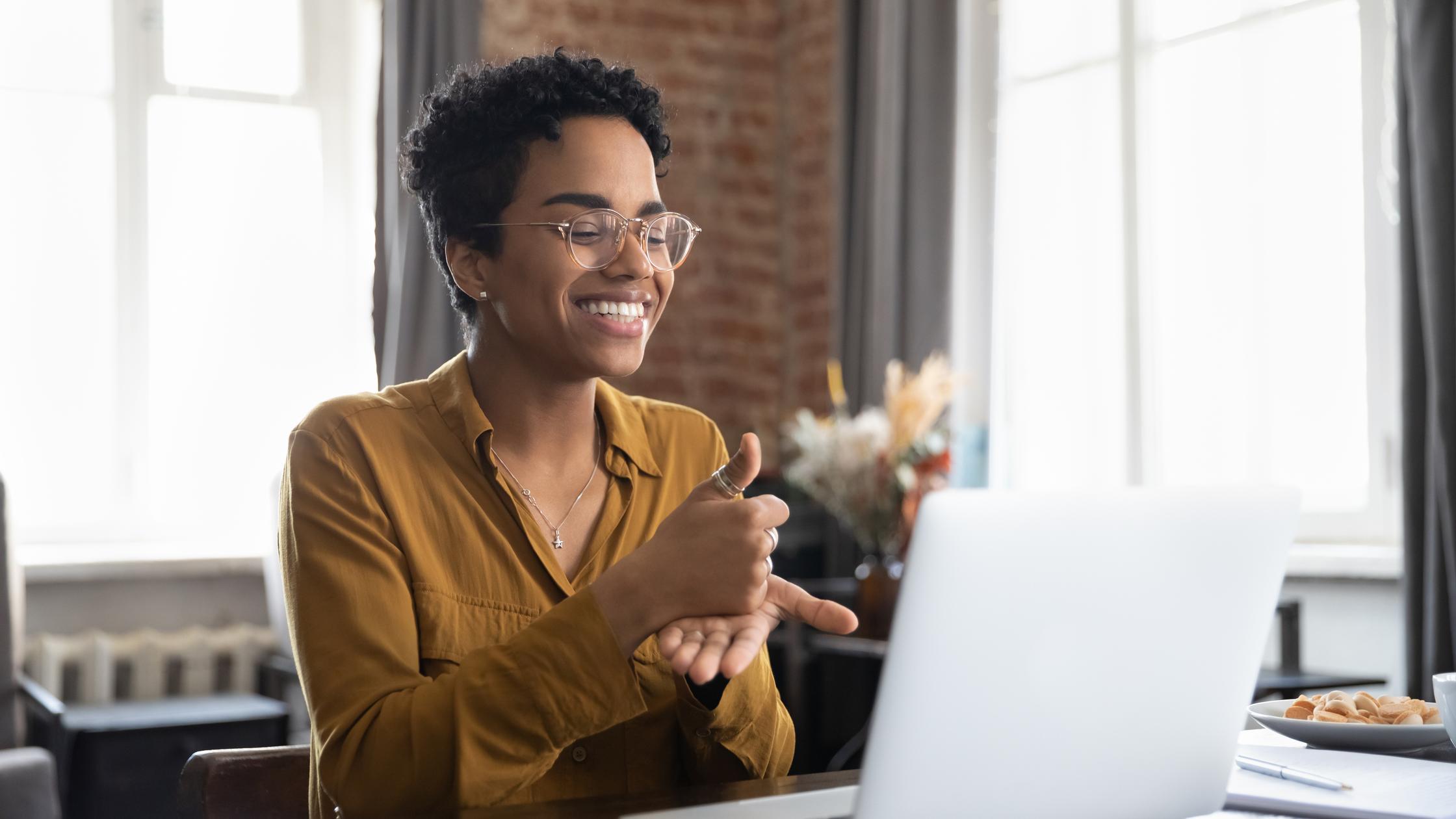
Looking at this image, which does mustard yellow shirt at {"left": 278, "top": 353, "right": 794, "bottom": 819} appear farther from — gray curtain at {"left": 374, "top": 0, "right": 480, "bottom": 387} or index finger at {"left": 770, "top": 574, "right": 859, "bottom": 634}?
gray curtain at {"left": 374, "top": 0, "right": 480, "bottom": 387}

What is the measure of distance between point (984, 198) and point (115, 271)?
2658mm

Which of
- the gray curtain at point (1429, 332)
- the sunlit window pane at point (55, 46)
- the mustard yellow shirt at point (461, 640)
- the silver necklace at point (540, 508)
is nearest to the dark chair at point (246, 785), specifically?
the mustard yellow shirt at point (461, 640)

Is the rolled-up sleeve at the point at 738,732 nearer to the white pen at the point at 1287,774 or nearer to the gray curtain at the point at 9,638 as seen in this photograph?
the white pen at the point at 1287,774

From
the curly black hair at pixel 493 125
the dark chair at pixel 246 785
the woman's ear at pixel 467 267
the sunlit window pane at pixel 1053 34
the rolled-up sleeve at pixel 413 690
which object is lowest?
the dark chair at pixel 246 785

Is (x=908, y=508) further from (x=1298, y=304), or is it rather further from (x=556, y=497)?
(x=556, y=497)

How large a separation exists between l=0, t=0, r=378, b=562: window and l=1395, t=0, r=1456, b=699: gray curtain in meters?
2.94

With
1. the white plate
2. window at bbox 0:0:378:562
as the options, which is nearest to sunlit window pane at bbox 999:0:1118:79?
window at bbox 0:0:378:562

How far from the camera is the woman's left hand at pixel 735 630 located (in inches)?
43.1

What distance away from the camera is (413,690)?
1210mm

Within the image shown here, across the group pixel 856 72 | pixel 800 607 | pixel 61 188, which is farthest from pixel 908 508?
pixel 61 188

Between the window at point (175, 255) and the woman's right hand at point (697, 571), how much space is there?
10.5 feet

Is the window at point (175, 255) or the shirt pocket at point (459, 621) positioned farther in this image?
the window at point (175, 255)

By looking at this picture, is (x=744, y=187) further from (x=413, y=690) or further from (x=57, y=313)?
(x=413, y=690)

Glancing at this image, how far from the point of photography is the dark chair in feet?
4.06
